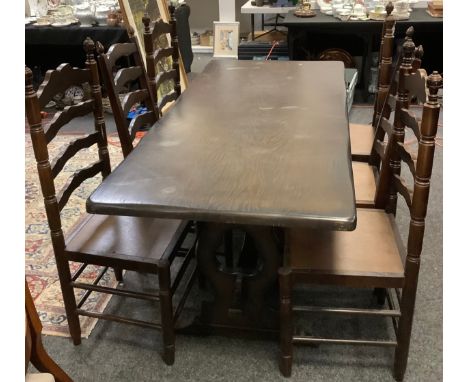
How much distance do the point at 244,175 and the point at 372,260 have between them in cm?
52

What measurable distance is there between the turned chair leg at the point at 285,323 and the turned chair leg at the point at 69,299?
759mm

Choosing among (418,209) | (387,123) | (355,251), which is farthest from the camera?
(387,123)

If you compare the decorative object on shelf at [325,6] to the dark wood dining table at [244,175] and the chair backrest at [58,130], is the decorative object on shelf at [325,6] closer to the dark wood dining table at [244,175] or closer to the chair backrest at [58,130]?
the dark wood dining table at [244,175]

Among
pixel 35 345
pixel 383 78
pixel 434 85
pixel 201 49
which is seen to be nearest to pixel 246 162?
pixel 434 85

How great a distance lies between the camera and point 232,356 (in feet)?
5.89

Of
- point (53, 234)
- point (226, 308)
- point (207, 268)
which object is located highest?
point (53, 234)

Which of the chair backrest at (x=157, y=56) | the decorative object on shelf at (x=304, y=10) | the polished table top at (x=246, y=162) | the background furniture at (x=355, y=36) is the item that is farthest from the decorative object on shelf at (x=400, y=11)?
the chair backrest at (x=157, y=56)

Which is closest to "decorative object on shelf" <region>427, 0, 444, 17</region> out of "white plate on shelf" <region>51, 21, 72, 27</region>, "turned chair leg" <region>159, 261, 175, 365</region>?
"white plate on shelf" <region>51, 21, 72, 27</region>

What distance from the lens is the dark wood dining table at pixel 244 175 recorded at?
1278 millimetres

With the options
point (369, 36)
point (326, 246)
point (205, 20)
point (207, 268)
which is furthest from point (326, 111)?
point (205, 20)

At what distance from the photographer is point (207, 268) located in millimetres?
1639

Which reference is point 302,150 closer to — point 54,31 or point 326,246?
point 326,246

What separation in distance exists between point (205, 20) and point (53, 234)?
→ 4505 mm

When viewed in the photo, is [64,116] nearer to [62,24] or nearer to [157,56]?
[157,56]
